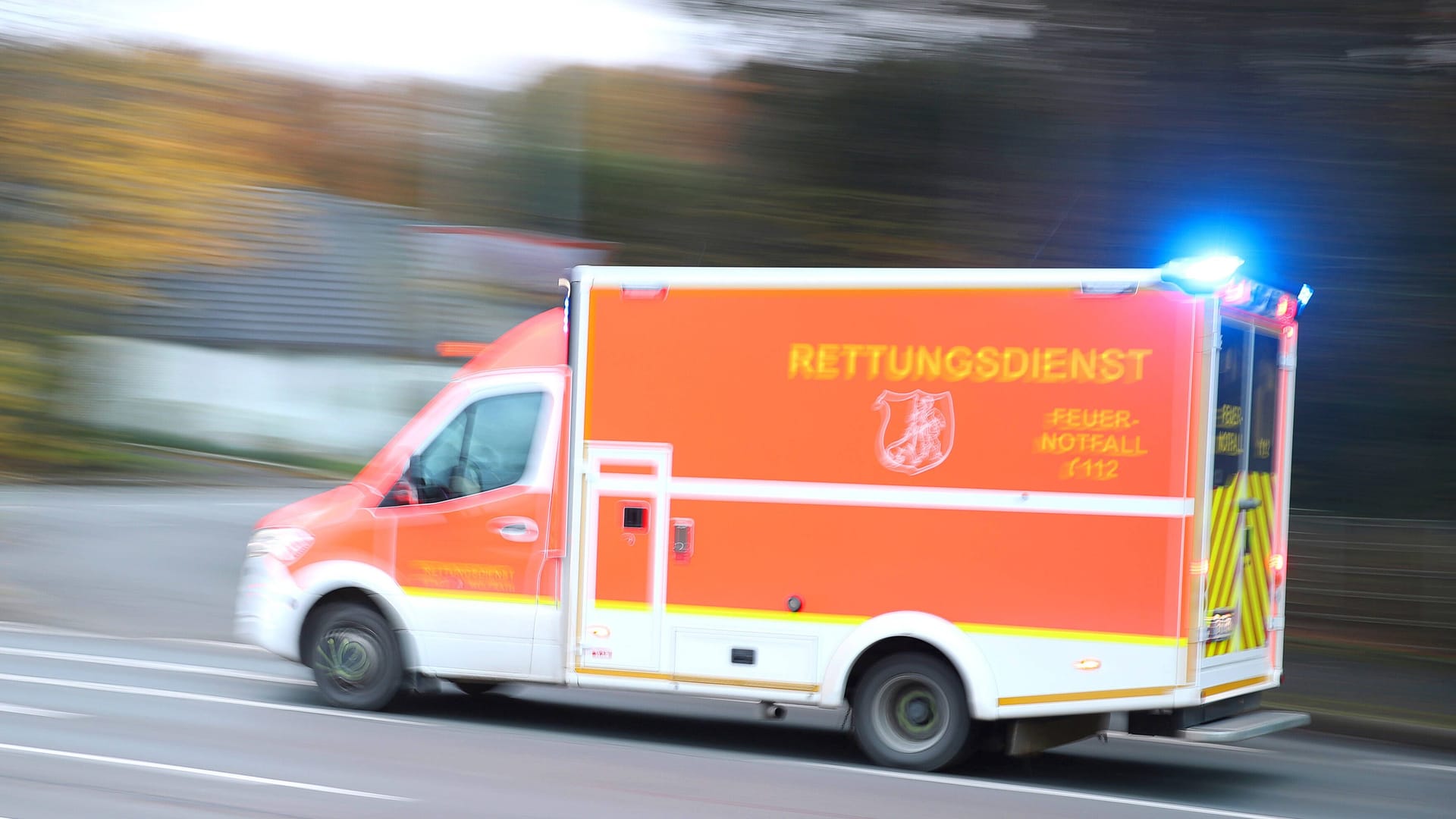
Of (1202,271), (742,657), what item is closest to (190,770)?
(742,657)

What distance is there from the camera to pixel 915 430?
768cm

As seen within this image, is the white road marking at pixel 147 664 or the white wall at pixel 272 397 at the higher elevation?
the white wall at pixel 272 397

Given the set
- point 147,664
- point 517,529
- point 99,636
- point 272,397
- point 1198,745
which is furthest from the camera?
point 272,397

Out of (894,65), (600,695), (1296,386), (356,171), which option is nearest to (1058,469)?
(600,695)

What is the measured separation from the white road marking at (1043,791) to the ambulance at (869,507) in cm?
10

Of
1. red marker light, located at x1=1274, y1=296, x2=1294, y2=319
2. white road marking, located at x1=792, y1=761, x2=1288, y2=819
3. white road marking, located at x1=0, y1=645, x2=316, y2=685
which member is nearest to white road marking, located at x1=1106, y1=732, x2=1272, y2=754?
white road marking, located at x1=792, y1=761, x2=1288, y2=819

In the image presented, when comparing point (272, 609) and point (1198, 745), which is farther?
point (1198, 745)

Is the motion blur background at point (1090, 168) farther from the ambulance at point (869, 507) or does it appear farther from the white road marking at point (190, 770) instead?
the white road marking at point (190, 770)

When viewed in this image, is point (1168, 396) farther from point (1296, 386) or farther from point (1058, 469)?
point (1296, 386)

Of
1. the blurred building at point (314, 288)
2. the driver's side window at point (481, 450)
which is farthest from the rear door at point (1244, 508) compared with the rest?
the blurred building at point (314, 288)

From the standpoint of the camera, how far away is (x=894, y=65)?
1372 cm

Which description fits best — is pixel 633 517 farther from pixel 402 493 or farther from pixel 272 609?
pixel 272 609

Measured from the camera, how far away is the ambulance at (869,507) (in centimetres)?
726

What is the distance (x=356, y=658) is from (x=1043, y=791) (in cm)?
414
